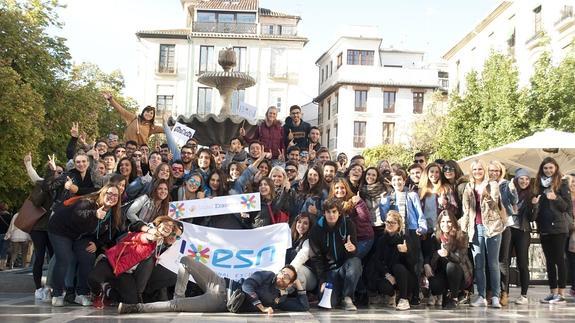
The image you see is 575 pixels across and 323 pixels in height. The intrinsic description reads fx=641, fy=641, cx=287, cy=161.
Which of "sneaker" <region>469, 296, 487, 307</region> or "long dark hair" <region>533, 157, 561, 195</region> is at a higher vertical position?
"long dark hair" <region>533, 157, 561, 195</region>

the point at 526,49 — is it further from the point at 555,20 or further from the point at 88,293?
the point at 88,293

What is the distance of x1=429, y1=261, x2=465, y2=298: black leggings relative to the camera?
877 cm

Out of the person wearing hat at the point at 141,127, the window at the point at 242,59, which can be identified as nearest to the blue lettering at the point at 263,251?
the person wearing hat at the point at 141,127

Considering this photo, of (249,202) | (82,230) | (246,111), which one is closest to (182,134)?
(246,111)

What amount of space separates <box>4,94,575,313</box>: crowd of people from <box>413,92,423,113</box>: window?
155 feet

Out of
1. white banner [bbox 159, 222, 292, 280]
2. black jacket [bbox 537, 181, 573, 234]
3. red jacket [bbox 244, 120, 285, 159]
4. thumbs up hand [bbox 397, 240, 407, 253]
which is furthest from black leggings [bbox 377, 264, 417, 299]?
Result: red jacket [bbox 244, 120, 285, 159]

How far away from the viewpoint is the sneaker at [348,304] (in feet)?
27.5

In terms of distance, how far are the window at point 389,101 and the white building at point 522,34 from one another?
1032 cm

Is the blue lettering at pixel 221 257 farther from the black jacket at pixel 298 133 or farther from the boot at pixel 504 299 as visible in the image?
the black jacket at pixel 298 133

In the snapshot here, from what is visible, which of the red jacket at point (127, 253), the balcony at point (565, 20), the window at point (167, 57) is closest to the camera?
the red jacket at point (127, 253)

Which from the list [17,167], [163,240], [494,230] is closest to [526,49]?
[17,167]

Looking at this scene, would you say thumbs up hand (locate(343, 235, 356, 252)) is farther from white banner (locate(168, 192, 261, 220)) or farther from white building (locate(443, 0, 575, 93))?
white building (locate(443, 0, 575, 93))

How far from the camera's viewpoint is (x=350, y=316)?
771 centimetres

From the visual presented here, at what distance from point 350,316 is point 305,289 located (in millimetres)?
975
